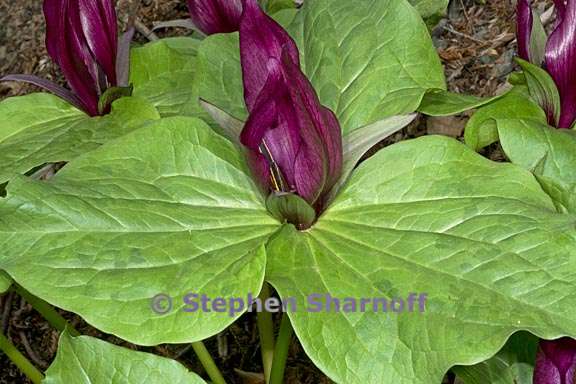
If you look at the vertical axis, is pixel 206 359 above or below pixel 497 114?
below

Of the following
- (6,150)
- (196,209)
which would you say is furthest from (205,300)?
(6,150)

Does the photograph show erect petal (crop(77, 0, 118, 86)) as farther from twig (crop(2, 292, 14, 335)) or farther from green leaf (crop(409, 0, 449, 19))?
twig (crop(2, 292, 14, 335))

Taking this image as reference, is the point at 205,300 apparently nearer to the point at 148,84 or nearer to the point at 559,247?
the point at 559,247

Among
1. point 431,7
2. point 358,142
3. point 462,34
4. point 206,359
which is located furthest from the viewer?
point 462,34

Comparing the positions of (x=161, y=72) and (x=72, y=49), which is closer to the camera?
(x=72, y=49)

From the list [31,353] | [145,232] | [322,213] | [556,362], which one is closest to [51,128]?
[145,232]

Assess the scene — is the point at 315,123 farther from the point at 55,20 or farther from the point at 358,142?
the point at 55,20
